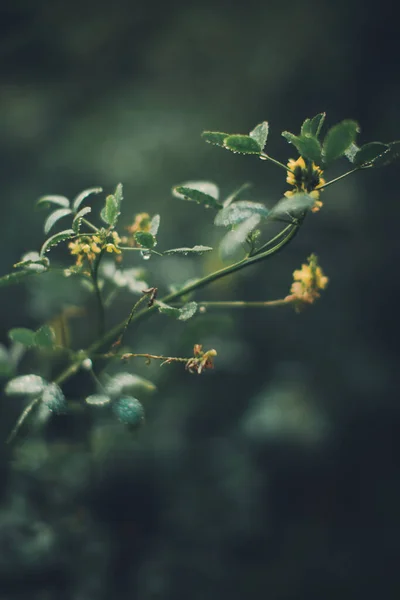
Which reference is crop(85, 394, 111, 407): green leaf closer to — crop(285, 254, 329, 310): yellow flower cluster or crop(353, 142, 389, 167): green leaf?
crop(285, 254, 329, 310): yellow flower cluster

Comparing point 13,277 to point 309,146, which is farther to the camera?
point 13,277

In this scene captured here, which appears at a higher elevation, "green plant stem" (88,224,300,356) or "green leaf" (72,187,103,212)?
"green leaf" (72,187,103,212)

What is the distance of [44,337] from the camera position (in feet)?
2.40

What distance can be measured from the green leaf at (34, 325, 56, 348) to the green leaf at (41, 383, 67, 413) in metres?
0.07

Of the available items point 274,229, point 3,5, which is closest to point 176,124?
point 274,229

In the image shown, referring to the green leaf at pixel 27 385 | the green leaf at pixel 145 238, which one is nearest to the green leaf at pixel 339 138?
the green leaf at pixel 145 238

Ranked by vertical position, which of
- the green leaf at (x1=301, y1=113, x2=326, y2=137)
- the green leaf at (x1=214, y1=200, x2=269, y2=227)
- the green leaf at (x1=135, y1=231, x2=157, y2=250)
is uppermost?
the green leaf at (x1=301, y1=113, x2=326, y2=137)

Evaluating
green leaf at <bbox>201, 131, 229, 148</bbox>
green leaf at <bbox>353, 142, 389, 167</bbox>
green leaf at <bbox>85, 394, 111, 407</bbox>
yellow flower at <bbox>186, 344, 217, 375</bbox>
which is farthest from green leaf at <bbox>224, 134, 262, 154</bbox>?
green leaf at <bbox>85, 394, 111, 407</bbox>

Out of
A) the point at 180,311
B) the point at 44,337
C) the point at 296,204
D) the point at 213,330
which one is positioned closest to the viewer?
the point at 296,204

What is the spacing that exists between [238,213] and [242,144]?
81mm

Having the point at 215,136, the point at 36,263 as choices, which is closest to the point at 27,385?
the point at 36,263

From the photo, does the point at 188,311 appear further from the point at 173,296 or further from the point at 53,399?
the point at 53,399

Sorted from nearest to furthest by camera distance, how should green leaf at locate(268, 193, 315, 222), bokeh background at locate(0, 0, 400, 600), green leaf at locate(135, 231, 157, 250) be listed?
green leaf at locate(268, 193, 315, 222)
green leaf at locate(135, 231, 157, 250)
bokeh background at locate(0, 0, 400, 600)

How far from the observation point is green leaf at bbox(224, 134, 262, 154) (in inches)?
23.0
